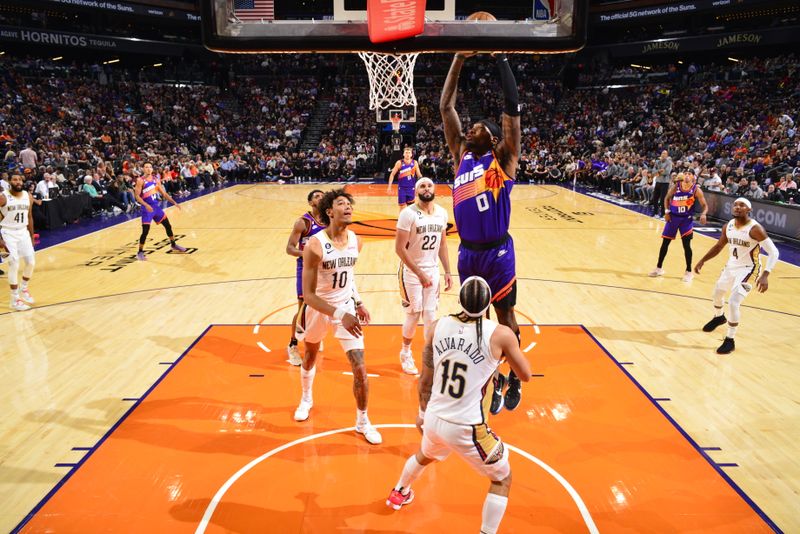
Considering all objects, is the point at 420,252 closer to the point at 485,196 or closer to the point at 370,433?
the point at 485,196

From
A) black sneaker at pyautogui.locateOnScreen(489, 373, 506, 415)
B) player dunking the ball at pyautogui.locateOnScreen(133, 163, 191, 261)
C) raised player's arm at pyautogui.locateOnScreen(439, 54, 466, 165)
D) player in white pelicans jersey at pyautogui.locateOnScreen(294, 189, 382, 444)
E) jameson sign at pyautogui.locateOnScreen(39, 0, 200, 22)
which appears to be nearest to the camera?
raised player's arm at pyautogui.locateOnScreen(439, 54, 466, 165)

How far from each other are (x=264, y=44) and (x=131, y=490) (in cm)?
333

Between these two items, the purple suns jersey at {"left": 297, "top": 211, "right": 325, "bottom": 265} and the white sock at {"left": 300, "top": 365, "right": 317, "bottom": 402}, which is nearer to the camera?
the white sock at {"left": 300, "top": 365, "right": 317, "bottom": 402}

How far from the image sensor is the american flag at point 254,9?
12.2 ft

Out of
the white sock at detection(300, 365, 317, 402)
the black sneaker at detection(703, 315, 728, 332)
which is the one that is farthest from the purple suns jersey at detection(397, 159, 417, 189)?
the white sock at detection(300, 365, 317, 402)

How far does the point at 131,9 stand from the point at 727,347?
3331cm

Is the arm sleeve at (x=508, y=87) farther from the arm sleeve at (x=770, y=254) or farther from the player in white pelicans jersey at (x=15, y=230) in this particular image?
the player in white pelicans jersey at (x=15, y=230)

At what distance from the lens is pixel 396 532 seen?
3.70 m

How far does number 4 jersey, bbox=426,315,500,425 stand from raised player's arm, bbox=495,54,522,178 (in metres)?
1.45

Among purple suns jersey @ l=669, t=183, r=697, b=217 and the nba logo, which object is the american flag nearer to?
the nba logo

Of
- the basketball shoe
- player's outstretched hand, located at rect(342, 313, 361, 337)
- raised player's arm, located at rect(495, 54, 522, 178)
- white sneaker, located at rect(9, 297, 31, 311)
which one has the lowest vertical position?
the basketball shoe

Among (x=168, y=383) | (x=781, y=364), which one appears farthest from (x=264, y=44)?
(x=781, y=364)

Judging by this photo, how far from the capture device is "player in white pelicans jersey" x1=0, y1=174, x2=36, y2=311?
8.10 meters

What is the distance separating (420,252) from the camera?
19.3 ft
